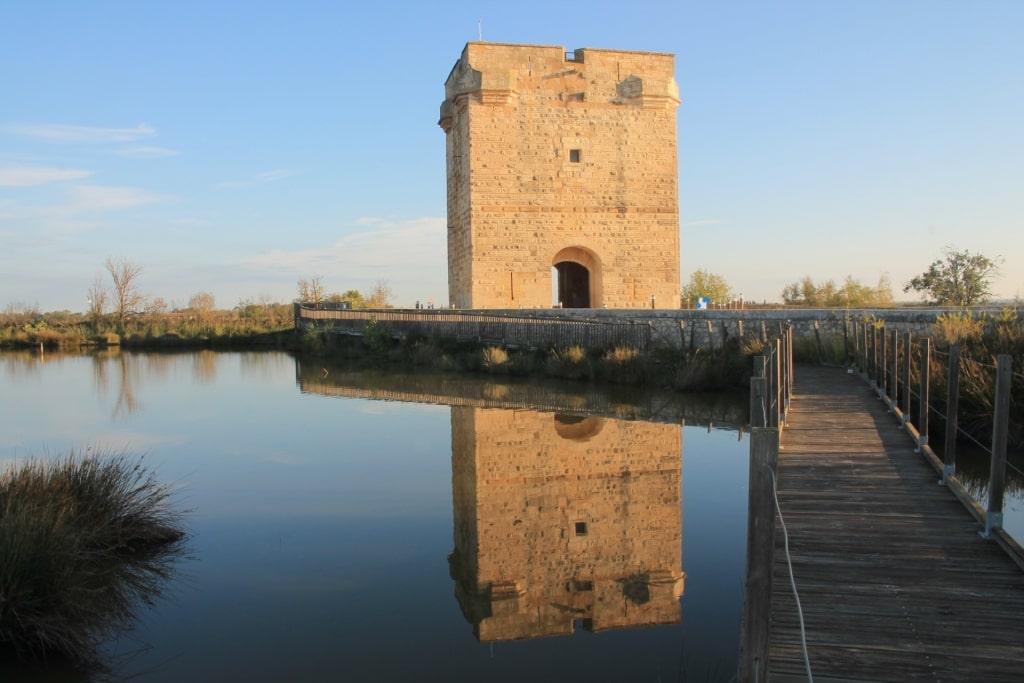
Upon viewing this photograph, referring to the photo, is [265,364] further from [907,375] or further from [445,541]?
[907,375]

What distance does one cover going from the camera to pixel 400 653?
4.98 m

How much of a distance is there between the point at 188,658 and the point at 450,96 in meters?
21.7

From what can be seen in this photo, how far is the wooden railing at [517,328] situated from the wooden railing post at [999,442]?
12605 millimetres

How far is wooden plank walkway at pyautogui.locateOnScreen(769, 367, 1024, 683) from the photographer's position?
350cm

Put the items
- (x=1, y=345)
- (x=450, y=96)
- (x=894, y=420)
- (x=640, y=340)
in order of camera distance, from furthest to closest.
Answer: (x=1, y=345) < (x=450, y=96) < (x=640, y=340) < (x=894, y=420)

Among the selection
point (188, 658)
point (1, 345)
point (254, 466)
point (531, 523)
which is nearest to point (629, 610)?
point (531, 523)

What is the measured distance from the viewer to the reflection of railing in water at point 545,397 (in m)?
13.3

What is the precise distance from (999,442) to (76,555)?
5.59 meters

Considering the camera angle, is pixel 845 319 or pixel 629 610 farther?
pixel 845 319

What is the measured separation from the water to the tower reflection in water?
0.07 ft

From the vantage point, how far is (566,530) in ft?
23.8

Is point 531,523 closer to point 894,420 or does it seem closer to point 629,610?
point 629,610

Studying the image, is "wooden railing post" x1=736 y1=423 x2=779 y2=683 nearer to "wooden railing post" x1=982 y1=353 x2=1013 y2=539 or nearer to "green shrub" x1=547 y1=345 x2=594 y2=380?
"wooden railing post" x1=982 y1=353 x2=1013 y2=539

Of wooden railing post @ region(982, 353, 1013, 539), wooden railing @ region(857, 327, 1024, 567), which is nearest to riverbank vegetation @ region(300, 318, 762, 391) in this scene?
wooden railing @ region(857, 327, 1024, 567)
